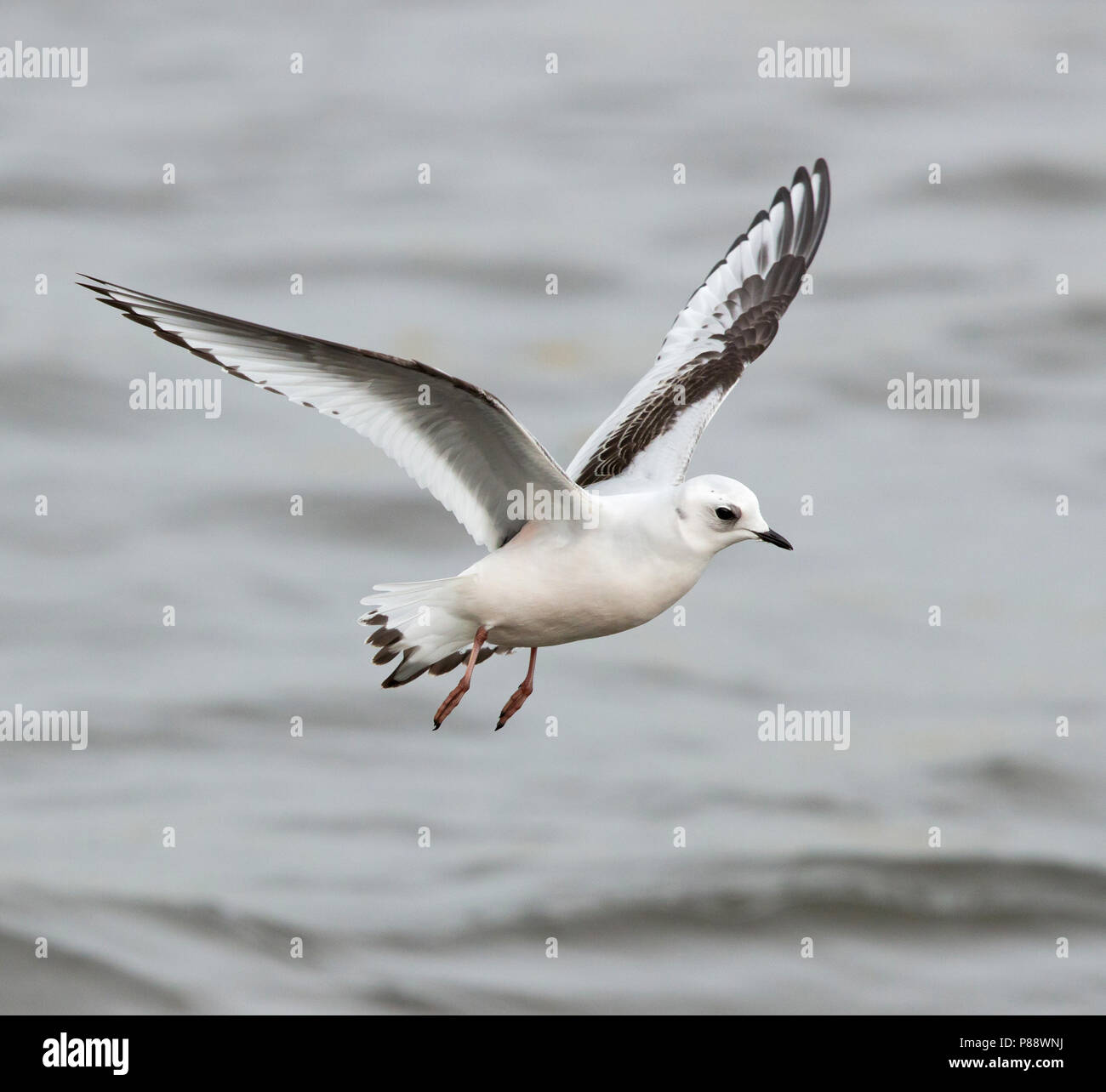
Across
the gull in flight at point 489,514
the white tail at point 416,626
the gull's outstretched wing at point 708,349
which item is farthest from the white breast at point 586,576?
the gull's outstretched wing at point 708,349

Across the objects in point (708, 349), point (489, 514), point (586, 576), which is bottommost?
point (586, 576)

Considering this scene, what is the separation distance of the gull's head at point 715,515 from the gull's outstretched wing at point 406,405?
1.88 feet

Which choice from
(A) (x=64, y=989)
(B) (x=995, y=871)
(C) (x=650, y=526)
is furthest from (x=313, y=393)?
(B) (x=995, y=871)

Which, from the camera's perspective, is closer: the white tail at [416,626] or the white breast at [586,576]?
the white breast at [586,576]

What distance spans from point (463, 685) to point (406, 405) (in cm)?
133

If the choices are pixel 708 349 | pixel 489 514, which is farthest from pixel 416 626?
pixel 708 349

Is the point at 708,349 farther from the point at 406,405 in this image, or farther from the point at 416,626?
the point at 406,405

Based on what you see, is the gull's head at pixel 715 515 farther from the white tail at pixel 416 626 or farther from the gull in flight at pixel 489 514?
the white tail at pixel 416 626

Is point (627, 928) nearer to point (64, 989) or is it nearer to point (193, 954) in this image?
point (193, 954)

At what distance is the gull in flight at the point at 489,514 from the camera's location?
8.95 metres

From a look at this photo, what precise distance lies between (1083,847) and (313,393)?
21.1 m

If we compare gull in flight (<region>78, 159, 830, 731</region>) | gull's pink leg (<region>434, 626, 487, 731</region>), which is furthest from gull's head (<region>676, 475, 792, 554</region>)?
gull's pink leg (<region>434, 626, 487, 731</region>)

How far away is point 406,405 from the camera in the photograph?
9375 millimetres

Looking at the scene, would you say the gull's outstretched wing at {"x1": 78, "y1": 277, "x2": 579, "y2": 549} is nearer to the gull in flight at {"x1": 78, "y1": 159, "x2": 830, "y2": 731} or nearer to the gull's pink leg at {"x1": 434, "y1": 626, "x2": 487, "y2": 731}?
the gull in flight at {"x1": 78, "y1": 159, "x2": 830, "y2": 731}
